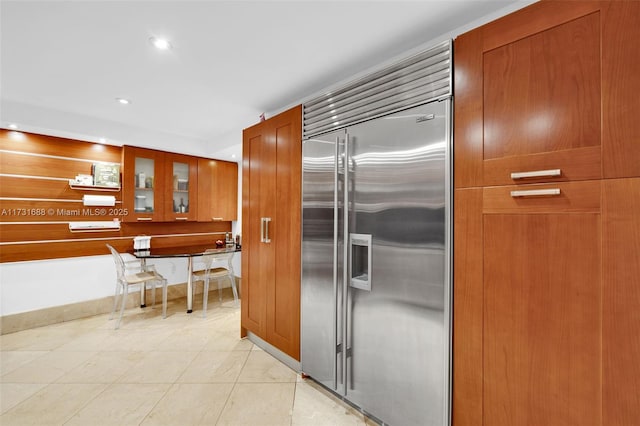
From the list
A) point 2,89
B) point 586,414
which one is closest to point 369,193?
point 586,414

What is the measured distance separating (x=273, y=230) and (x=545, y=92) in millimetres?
2163

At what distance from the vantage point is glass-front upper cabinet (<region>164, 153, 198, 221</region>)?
4.46m

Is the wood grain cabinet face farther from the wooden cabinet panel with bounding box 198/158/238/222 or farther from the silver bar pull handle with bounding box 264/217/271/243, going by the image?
the wooden cabinet panel with bounding box 198/158/238/222

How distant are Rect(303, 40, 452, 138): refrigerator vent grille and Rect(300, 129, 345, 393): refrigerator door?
143mm

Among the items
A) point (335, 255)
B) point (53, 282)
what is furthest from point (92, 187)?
point (335, 255)

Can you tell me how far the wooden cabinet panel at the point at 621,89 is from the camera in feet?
3.52

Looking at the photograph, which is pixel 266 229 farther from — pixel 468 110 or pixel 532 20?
pixel 532 20

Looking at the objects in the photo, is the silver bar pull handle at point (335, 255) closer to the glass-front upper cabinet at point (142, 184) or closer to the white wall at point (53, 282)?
the glass-front upper cabinet at point (142, 184)

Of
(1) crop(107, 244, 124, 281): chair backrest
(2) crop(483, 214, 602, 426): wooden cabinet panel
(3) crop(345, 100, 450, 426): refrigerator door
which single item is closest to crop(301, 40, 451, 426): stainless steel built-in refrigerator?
(3) crop(345, 100, 450, 426): refrigerator door

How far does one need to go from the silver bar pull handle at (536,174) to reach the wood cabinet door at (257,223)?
1.93 metres

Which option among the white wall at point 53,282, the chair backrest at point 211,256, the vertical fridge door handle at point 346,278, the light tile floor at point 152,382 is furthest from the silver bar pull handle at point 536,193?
the white wall at point 53,282

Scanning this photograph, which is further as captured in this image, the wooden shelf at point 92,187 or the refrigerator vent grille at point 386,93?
the wooden shelf at point 92,187

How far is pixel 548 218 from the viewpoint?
1.26 metres

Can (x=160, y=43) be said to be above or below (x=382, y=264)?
above
